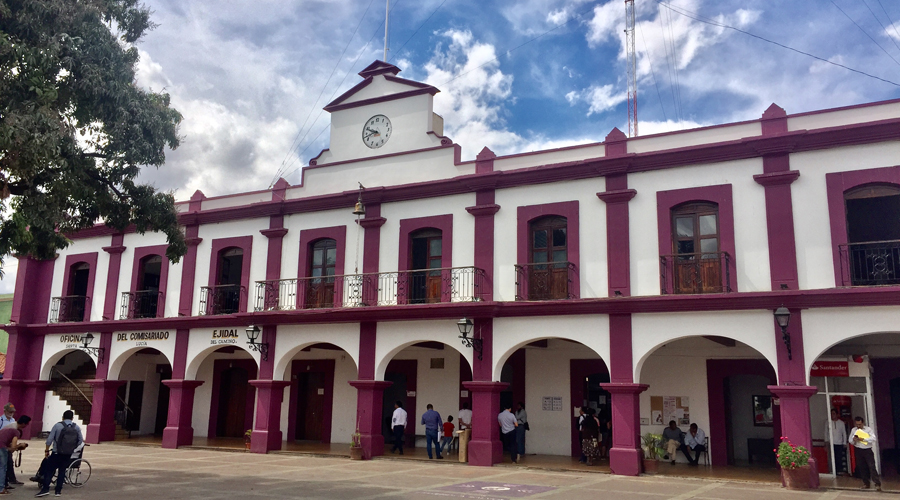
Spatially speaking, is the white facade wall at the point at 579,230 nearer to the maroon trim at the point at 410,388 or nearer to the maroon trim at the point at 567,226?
the maroon trim at the point at 567,226

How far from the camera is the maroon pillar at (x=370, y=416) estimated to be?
17375 millimetres

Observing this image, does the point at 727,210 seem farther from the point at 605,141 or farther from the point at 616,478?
the point at 616,478

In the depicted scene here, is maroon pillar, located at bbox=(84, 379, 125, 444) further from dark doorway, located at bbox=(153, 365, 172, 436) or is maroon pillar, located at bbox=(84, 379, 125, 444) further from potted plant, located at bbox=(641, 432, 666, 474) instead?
potted plant, located at bbox=(641, 432, 666, 474)

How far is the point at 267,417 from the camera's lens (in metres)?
18.7

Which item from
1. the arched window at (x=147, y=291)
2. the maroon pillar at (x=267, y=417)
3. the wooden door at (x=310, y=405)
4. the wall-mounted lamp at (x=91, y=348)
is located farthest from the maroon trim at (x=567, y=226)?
the wall-mounted lamp at (x=91, y=348)

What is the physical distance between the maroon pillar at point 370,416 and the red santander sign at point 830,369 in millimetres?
9449

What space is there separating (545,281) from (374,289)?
4.38 meters

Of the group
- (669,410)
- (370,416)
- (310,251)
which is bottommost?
(370,416)

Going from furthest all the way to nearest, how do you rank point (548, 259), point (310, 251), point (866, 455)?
point (310, 251)
point (548, 259)
point (866, 455)

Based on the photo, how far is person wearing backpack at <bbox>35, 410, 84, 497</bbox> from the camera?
1110cm

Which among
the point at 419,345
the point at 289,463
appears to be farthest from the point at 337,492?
the point at 419,345

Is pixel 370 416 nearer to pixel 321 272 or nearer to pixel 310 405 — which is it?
pixel 321 272

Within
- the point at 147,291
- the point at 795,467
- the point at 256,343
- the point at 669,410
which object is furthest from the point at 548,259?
the point at 147,291

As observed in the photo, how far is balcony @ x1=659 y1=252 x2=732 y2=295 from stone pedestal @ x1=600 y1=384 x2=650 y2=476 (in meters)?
2.20
